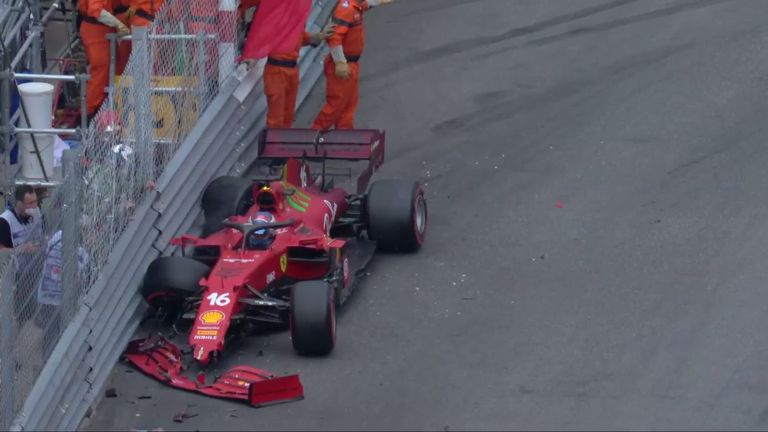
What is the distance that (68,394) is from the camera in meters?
10.7

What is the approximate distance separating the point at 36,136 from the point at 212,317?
8.18 feet

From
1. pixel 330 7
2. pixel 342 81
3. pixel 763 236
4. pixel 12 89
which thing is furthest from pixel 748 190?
pixel 12 89

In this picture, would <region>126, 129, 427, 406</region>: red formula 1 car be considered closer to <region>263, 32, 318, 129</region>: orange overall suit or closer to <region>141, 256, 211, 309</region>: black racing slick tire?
<region>141, 256, 211, 309</region>: black racing slick tire

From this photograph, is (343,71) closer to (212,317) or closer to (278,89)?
(278,89)

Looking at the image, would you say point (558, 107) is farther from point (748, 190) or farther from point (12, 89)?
point (12, 89)

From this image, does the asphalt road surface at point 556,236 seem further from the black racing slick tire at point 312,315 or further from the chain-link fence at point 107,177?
the chain-link fence at point 107,177

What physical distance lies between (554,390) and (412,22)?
836 cm

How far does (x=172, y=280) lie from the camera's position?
39.0 feet

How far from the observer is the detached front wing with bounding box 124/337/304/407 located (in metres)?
11.0

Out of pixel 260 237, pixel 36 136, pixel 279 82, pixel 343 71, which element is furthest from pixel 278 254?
pixel 343 71

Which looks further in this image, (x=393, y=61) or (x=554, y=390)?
(x=393, y=61)

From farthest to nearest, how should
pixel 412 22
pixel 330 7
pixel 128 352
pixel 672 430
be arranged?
pixel 412 22
pixel 330 7
pixel 128 352
pixel 672 430

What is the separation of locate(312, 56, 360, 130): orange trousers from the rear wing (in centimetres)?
143

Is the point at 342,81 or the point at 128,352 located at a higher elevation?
the point at 342,81
